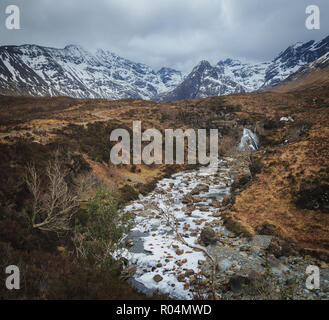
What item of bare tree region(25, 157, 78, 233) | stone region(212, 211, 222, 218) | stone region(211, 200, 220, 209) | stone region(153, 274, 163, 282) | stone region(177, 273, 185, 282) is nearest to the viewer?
bare tree region(25, 157, 78, 233)

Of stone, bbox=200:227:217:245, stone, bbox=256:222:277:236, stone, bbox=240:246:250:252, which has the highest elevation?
stone, bbox=256:222:277:236

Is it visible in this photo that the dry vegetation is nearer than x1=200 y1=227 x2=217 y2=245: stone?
Yes

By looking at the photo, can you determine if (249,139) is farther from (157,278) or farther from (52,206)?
(52,206)

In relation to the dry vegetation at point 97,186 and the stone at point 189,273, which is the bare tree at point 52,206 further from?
the stone at point 189,273

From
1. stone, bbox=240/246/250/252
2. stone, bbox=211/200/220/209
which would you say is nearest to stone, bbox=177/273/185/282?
stone, bbox=240/246/250/252

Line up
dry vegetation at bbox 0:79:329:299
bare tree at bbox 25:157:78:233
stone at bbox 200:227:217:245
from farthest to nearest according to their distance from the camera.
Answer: stone at bbox 200:227:217:245 < bare tree at bbox 25:157:78:233 < dry vegetation at bbox 0:79:329:299

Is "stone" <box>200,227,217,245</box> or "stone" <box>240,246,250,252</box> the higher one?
"stone" <box>200,227,217,245</box>

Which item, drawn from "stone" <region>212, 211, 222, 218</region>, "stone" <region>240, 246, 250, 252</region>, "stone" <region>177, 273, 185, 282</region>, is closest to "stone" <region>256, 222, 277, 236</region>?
"stone" <region>240, 246, 250, 252</region>

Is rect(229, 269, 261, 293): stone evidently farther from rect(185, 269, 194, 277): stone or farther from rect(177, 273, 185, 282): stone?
rect(177, 273, 185, 282): stone

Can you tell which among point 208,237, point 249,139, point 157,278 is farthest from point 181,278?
point 249,139

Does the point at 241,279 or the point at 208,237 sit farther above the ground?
the point at 208,237

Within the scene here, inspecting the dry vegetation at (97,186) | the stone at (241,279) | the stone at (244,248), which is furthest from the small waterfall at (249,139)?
the stone at (241,279)

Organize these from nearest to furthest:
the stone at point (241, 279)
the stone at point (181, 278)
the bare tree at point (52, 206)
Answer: the stone at point (241, 279) < the bare tree at point (52, 206) < the stone at point (181, 278)
